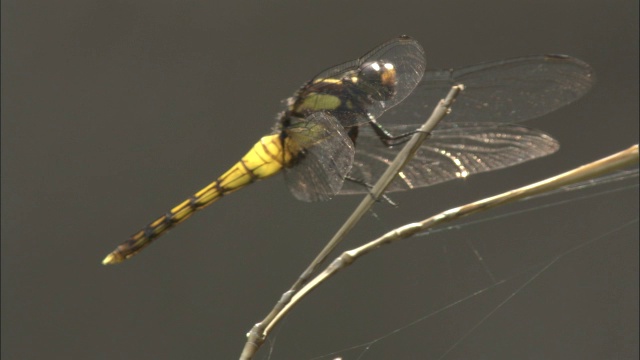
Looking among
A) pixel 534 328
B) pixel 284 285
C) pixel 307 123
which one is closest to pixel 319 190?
pixel 307 123

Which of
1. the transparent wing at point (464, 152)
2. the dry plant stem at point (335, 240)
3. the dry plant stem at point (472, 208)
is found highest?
the dry plant stem at point (335, 240)

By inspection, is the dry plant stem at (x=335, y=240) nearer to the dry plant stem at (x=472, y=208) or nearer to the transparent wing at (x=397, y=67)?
the dry plant stem at (x=472, y=208)

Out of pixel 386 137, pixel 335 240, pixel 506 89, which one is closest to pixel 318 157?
pixel 386 137

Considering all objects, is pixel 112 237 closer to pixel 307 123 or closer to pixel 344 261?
pixel 307 123

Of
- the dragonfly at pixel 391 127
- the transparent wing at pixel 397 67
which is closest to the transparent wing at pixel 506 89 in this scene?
the dragonfly at pixel 391 127

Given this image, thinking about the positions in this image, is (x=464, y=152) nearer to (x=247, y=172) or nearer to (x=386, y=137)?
(x=386, y=137)
